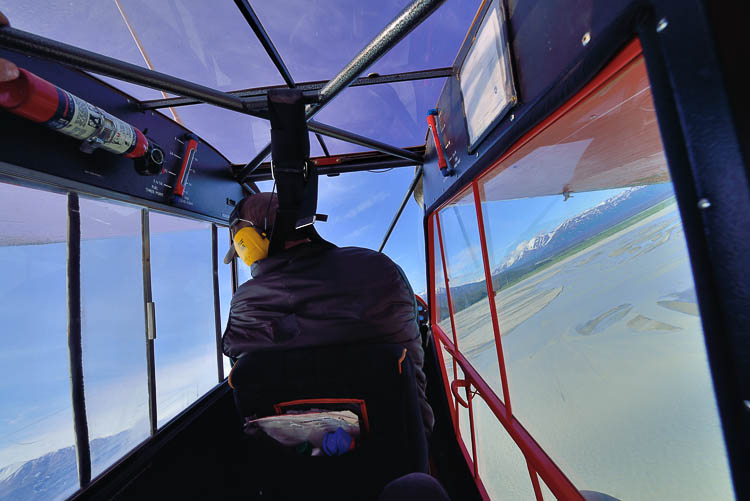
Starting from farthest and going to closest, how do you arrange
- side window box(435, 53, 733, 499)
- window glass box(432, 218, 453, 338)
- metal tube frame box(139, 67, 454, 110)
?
window glass box(432, 218, 453, 338), metal tube frame box(139, 67, 454, 110), side window box(435, 53, 733, 499)

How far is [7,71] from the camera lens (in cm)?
92

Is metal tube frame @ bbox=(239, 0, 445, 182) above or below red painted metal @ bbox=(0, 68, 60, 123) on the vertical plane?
below

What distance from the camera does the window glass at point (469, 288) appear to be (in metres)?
1.50

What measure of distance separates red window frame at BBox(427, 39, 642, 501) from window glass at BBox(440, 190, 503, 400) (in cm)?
6

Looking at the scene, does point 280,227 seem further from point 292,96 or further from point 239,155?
point 239,155

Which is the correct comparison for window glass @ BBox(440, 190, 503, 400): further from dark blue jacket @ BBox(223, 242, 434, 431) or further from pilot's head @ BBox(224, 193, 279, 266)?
pilot's head @ BBox(224, 193, 279, 266)

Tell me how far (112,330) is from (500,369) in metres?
2.11

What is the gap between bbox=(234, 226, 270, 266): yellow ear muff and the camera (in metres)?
1.25

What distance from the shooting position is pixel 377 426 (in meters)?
0.89

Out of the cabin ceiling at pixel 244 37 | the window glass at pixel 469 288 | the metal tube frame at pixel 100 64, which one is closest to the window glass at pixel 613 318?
the window glass at pixel 469 288

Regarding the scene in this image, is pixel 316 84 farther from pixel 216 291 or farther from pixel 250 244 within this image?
pixel 216 291

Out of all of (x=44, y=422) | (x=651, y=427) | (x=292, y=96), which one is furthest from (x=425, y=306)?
(x=44, y=422)

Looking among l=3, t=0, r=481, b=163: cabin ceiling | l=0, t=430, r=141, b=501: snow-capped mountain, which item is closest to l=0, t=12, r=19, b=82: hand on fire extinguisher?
l=3, t=0, r=481, b=163: cabin ceiling

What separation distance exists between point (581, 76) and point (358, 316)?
0.87 metres
